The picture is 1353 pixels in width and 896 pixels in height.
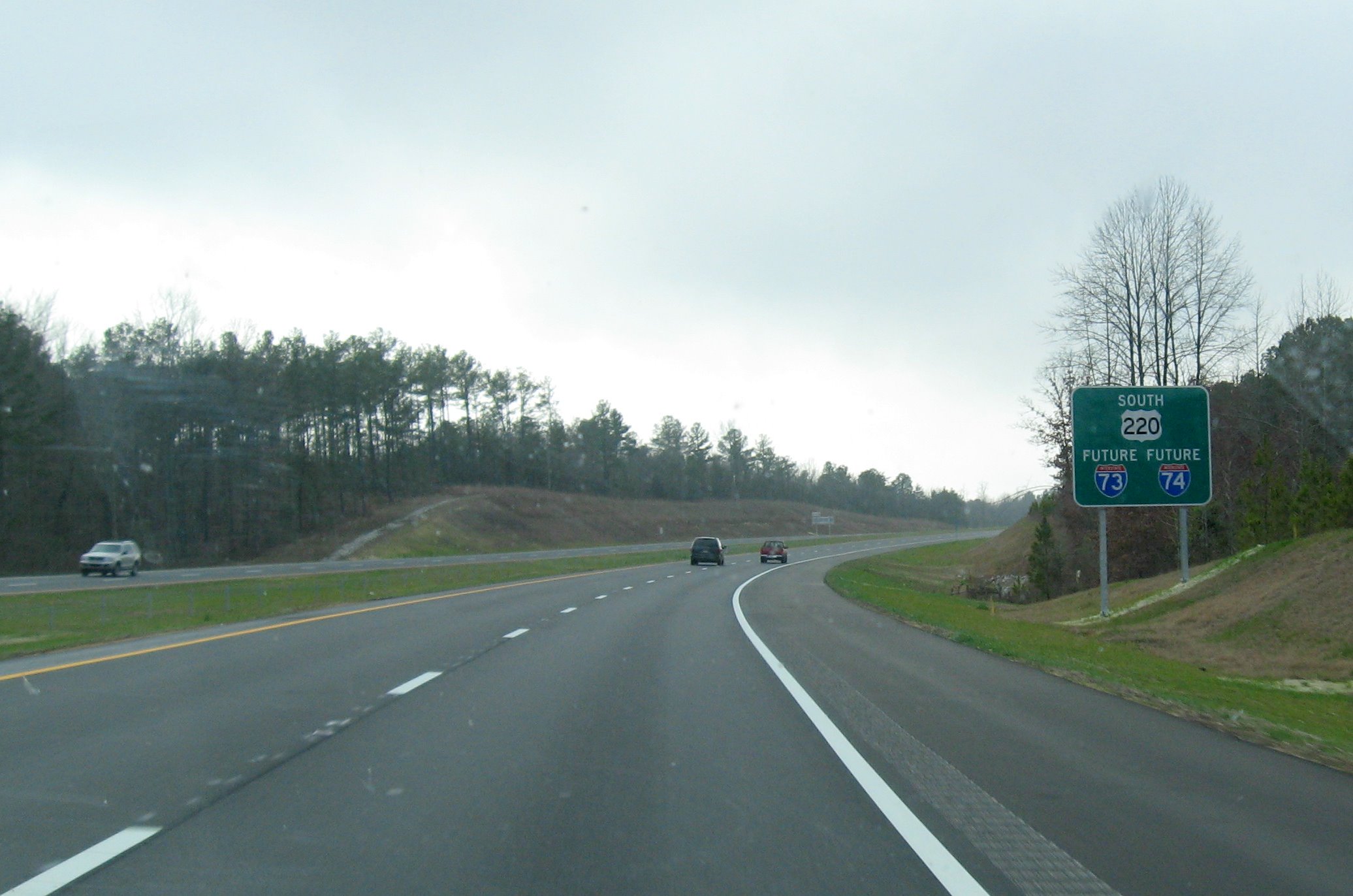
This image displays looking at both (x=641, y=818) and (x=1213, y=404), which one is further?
(x=1213, y=404)

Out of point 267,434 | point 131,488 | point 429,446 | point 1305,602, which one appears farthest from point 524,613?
point 429,446

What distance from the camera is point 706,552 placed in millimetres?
62000

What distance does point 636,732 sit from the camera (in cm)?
912

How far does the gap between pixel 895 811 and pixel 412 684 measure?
699 cm

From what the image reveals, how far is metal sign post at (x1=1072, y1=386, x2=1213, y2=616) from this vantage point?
26.0 metres

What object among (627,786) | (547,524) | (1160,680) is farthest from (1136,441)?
(547,524)

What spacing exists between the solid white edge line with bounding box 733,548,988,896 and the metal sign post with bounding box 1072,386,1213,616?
1706 centimetres

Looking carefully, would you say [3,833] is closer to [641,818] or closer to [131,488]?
[641,818]

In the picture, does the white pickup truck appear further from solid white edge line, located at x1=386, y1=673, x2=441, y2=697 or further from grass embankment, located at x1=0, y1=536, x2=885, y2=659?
solid white edge line, located at x1=386, y1=673, x2=441, y2=697

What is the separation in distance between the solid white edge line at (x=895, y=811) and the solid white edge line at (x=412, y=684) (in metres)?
4.20

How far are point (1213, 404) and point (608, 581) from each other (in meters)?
27.5

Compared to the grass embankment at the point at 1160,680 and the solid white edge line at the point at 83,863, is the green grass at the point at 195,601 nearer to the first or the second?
the solid white edge line at the point at 83,863

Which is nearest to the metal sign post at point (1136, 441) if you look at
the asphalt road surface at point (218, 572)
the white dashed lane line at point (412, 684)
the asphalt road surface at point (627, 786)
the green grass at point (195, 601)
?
the asphalt road surface at point (627, 786)

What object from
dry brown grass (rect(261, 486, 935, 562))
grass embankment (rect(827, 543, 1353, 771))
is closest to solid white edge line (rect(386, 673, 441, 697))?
grass embankment (rect(827, 543, 1353, 771))
